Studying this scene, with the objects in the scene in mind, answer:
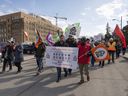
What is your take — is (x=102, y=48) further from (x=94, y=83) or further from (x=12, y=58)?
(x=12, y=58)

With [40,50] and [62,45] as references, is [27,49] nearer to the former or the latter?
[40,50]

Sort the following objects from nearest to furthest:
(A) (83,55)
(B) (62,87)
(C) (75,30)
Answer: (B) (62,87) → (A) (83,55) → (C) (75,30)

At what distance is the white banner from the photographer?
11.3 metres

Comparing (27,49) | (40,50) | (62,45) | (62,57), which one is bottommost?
(62,57)

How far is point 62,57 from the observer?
11648 millimetres

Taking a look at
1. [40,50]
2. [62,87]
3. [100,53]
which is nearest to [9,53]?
[40,50]

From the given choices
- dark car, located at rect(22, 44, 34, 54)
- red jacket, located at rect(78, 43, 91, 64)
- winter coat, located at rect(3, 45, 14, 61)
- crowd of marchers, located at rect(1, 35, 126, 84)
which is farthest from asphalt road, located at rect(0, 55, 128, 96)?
dark car, located at rect(22, 44, 34, 54)

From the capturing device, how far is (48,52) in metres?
12.2

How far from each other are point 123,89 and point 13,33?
121 meters

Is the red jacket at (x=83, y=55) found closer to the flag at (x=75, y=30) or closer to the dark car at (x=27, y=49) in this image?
the flag at (x=75, y=30)

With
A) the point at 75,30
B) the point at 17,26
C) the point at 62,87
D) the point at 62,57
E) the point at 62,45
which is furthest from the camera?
the point at 17,26

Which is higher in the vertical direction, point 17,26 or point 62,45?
point 17,26

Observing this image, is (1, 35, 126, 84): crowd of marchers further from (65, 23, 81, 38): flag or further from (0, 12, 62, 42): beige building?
(0, 12, 62, 42): beige building

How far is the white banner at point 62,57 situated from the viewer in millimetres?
11336
